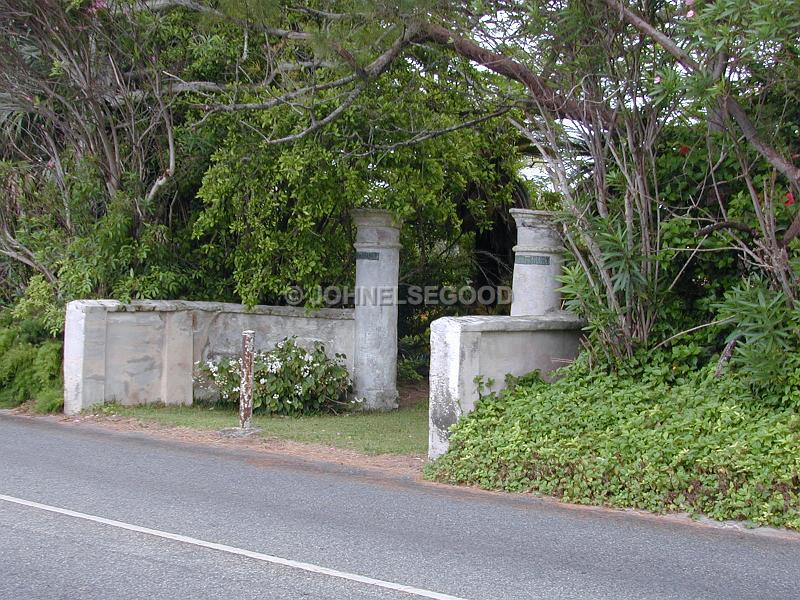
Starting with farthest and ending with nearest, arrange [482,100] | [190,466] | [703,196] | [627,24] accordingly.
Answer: [482,100] → [703,196] → [627,24] → [190,466]

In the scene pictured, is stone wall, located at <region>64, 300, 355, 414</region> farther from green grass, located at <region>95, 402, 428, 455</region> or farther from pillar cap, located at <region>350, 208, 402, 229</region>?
pillar cap, located at <region>350, 208, 402, 229</region>

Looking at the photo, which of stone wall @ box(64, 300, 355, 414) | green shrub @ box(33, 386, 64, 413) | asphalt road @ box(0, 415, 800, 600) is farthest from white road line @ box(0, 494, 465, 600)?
green shrub @ box(33, 386, 64, 413)

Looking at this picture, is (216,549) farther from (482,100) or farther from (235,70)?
(235,70)

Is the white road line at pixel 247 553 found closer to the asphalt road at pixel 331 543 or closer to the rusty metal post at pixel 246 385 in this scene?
the asphalt road at pixel 331 543

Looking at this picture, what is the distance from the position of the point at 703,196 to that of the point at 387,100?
4.43m

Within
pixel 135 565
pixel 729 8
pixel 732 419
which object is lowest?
pixel 135 565

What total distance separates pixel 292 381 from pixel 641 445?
6.18 metres

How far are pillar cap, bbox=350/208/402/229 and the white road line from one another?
22.5 feet

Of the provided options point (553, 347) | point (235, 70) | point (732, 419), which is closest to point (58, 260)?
point (235, 70)

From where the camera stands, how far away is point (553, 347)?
35.7ft

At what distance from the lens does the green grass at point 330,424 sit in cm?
1094

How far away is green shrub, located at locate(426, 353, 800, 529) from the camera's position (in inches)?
298

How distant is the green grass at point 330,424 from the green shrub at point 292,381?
0.71ft

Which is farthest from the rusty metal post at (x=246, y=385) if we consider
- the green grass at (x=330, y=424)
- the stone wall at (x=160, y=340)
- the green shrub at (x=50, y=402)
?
the green shrub at (x=50, y=402)
